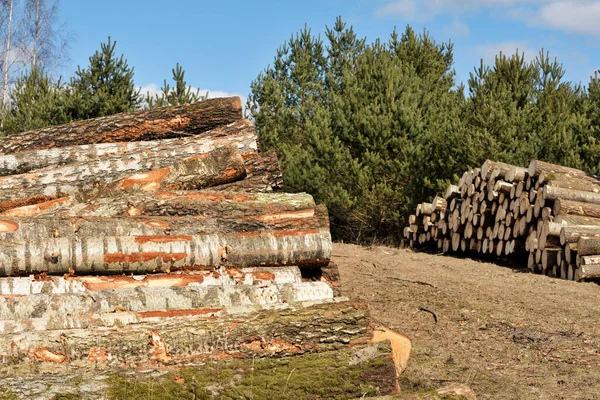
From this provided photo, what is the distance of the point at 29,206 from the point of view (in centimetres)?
655

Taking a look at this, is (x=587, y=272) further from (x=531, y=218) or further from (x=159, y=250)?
(x=159, y=250)

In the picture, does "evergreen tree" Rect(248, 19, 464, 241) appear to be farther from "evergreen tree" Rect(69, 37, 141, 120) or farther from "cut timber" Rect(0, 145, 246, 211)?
"cut timber" Rect(0, 145, 246, 211)

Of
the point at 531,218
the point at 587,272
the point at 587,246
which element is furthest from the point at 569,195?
the point at 587,272

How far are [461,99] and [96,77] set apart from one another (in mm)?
8994

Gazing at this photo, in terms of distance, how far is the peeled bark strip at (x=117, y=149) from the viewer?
24.9 feet

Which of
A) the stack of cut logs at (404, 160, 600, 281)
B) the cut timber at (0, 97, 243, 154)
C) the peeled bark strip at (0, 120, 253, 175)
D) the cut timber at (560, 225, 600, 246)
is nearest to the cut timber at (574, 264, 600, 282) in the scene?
the stack of cut logs at (404, 160, 600, 281)

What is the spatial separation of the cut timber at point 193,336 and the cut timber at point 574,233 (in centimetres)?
715

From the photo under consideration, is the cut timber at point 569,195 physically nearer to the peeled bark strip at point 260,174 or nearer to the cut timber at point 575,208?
the cut timber at point 575,208

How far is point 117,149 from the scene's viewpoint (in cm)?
795

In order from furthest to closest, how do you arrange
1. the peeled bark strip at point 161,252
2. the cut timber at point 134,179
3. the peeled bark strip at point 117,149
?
the peeled bark strip at point 117,149 → the cut timber at point 134,179 → the peeled bark strip at point 161,252

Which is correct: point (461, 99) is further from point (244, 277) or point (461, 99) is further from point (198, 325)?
point (198, 325)

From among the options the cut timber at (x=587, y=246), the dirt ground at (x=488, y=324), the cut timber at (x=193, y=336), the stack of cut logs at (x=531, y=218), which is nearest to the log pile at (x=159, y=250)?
the cut timber at (x=193, y=336)

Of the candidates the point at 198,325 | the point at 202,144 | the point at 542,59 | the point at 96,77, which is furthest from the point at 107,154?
the point at 542,59

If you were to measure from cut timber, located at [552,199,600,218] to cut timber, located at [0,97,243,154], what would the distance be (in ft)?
18.3
